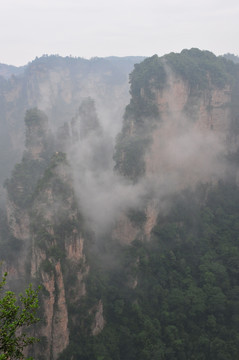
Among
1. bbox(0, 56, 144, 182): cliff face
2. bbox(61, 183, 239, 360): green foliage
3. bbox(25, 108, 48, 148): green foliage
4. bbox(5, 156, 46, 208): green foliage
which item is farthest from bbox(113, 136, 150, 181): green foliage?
bbox(0, 56, 144, 182): cliff face

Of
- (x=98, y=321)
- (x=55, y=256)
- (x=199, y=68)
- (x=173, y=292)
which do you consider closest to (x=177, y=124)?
(x=199, y=68)

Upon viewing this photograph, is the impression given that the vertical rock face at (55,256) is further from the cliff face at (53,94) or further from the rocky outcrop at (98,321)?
the cliff face at (53,94)

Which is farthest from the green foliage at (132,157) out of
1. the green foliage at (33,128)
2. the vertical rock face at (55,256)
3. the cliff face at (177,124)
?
the green foliage at (33,128)

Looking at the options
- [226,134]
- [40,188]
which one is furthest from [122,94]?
[40,188]

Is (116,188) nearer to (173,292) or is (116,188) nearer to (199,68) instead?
(173,292)

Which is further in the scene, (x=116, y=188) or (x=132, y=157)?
(x=116, y=188)

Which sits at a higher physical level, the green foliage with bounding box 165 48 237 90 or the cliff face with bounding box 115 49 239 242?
the green foliage with bounding box 165 48 237 90

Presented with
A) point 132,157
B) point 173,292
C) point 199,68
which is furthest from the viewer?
point 199,68

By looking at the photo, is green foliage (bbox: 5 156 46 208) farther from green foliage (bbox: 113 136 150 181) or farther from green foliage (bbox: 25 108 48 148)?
green foliage (bbox: 113 136 150 181)

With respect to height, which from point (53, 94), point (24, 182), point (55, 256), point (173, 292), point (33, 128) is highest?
point (53, 94)

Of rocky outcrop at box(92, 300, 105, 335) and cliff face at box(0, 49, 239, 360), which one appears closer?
cliff face at box(0, 49, 239, 360)

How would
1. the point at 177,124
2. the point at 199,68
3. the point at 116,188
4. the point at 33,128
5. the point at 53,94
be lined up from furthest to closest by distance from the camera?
the point at 53,94
the point at 33,128
the point at 199,68
the point at 177,124
the point at 116,188

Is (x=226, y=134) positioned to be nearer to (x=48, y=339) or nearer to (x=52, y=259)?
(x=52, y=259)

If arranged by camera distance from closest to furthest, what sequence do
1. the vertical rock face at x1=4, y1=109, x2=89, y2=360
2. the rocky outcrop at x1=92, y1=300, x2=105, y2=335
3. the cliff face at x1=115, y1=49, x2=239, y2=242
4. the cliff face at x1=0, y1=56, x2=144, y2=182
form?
the vertical rock face at x1=4, y1=109, x2=89, y2=360 → the rocky outcrop at x1=92, y1=300, x2=105, y2=335 → the cliff face at x1=115, y1=49, x2=239, y2=242 → the cliff face at x1=0, y1=56, x2=144, y2=182
